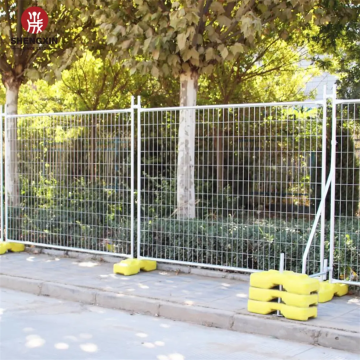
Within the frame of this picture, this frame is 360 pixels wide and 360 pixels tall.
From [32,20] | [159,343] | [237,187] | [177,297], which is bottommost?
[159,343]

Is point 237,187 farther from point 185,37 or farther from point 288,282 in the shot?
point 185,37

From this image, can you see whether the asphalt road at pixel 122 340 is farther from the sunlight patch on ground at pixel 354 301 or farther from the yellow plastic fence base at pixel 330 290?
the sunlight patch on ground at pixel 354 301

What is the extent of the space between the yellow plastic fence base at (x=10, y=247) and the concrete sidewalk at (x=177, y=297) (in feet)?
2.17

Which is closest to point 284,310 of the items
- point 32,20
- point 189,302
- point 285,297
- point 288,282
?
point 285,297

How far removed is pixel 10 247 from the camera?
34.5ft

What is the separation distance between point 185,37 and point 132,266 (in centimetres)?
341

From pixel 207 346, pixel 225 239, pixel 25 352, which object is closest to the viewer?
pixel 25 352

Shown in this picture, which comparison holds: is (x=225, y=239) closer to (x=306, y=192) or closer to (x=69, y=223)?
(x=306, y=192)

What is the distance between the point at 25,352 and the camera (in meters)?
5.25

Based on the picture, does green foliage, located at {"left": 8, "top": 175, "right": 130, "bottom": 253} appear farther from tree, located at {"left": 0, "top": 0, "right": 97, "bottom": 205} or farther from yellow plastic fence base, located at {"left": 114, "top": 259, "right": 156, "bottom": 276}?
tree, located at {"left": 0, "top": 0, "right": 97, "bottom": 205}

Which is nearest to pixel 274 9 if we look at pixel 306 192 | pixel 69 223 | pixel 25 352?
pixel 306 192

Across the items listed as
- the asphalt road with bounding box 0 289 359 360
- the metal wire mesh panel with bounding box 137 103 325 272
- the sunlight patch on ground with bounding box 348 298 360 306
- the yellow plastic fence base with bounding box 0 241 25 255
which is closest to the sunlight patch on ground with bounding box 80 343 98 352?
the asphalt road with bounding box 0 289 359 360

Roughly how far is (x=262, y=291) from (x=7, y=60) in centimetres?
813

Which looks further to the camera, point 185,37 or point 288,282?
point 185,37
